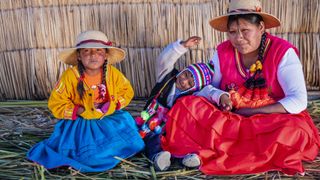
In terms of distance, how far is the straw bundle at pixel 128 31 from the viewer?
4191mm

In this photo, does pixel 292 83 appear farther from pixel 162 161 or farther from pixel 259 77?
pixel 162 161

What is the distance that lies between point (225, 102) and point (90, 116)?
3.24 ft

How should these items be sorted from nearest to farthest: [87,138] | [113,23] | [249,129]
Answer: [249,129]
[87,138]
[113,23]

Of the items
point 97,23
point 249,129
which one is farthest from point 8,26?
point 249,129

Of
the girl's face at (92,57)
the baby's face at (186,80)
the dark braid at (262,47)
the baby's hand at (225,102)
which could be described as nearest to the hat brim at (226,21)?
the dark braid at (262,47)

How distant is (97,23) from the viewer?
14.4 ft

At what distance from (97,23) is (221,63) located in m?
1.42

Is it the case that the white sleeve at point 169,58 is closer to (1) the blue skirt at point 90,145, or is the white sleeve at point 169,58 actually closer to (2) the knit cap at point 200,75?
(2) the knit cap at point 200,75

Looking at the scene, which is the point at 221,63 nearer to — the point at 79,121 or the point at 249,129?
the point at 249,129

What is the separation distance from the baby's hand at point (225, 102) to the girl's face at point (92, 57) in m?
0.91

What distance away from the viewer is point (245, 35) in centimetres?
322

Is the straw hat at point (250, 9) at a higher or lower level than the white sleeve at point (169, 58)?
higher

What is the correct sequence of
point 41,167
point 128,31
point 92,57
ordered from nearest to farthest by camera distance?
point 41,167 → point 92,57 → point 128,31

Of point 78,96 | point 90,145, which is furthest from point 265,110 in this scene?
point 78,96
